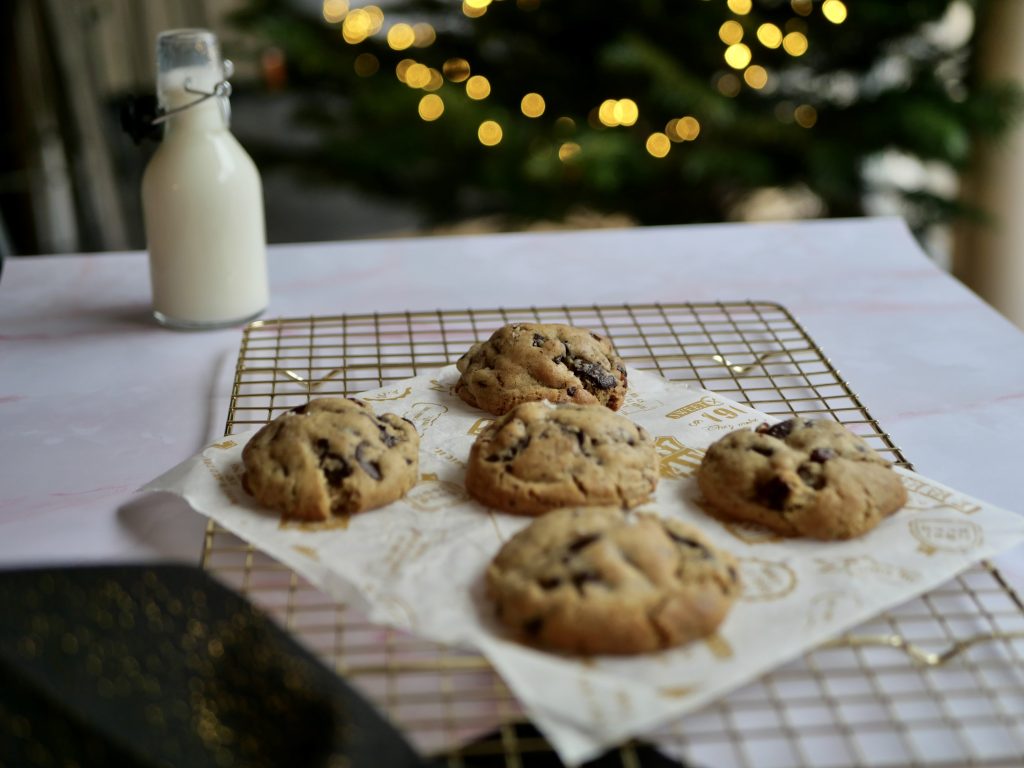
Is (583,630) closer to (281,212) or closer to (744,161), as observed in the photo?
(744,161)

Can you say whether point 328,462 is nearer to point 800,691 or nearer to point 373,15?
point 800,691

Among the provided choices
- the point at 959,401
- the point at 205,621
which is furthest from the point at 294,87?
the point at 205,621

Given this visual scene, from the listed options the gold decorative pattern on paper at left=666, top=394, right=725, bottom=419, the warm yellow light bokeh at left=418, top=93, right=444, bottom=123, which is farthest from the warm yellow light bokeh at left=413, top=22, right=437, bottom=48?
the gold decorative pattern on paper at left=666, top=394, right=725, bottom=419

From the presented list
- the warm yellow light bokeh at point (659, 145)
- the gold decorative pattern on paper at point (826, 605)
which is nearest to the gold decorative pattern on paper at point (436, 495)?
the gold decorative pattern on paper at point (826, 605)

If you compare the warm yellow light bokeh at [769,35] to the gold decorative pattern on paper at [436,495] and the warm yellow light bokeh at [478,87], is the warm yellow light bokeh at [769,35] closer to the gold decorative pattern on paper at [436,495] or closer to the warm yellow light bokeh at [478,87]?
the warm yellow light bokeh at [478,87]

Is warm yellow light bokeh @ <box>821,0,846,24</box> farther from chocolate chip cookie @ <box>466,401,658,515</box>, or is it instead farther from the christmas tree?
chocolate chip cookie @ <box>466,401,658,515</box>

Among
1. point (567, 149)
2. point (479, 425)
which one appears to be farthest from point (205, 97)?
point (567, 149)
